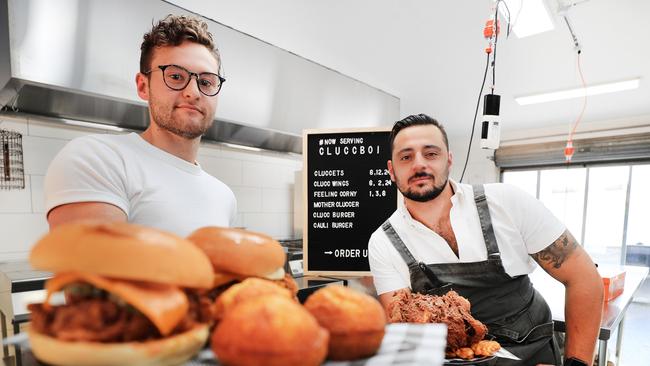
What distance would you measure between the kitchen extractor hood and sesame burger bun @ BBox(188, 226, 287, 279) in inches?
94.2

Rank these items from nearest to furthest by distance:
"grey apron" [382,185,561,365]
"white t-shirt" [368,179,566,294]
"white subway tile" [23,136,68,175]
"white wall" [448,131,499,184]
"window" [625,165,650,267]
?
"grey apron" [382,185,561,365] → "white t-shirt" [368,179,566,294] → "white subway tile" [23,136,68,175] → "window" [625,165,650,267] → "white wall" [448,131,499,184]

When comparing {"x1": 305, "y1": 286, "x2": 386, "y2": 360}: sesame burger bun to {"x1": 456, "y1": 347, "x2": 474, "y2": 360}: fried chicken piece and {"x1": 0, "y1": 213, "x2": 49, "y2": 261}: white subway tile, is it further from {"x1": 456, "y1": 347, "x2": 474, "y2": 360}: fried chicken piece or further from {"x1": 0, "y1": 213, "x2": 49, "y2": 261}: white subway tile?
{"x1": 0, "y1": 213, "x2": 49, "y2": 261}: white subway tile

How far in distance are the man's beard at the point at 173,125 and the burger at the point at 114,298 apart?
2.58 feet

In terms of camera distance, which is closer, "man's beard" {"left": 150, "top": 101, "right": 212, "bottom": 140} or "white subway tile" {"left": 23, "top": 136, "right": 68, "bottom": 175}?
"man's beard" {"left": 150, "top": 101, "right": 212, "bottom": 140}

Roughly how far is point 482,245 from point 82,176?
1.61 meters

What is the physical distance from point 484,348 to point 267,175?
3.77 metres

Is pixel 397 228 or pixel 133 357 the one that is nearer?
pixel 133 357

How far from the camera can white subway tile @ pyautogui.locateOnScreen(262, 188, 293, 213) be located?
14.8 feet

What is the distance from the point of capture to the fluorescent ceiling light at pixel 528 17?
2.66 metres

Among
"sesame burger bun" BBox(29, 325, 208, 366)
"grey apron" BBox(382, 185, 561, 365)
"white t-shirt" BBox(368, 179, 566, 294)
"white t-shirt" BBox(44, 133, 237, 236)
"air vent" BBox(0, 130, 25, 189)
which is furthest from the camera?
"air vent" BBox(0, 130, 25, 189)

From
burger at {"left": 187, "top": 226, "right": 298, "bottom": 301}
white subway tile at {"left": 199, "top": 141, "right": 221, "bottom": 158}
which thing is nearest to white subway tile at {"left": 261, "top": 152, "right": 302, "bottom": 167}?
white subway tile at {"left": 199, "top": 141, "right": 221, "bottom": 158}

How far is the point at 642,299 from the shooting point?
22.0 feet

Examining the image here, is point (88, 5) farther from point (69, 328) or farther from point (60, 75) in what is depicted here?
point (69, 328)

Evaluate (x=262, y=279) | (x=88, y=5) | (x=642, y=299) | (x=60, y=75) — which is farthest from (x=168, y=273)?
(x=642, y=299)
